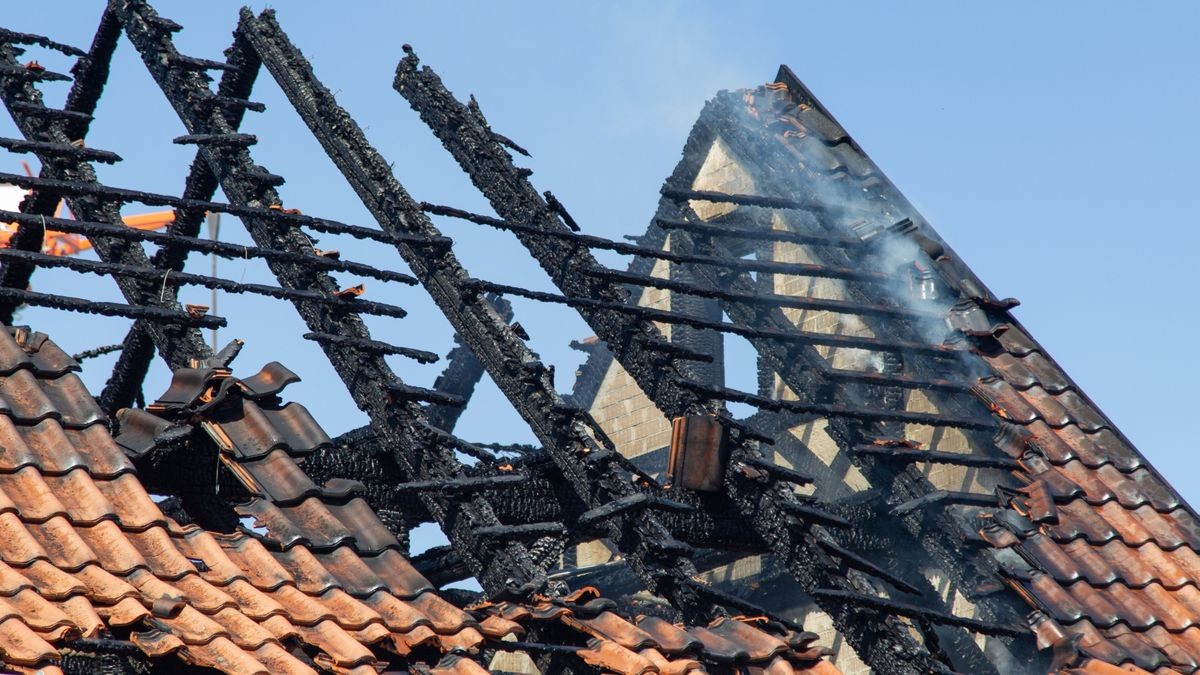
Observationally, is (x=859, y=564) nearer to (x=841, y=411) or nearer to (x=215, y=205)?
(x=841, y=411)

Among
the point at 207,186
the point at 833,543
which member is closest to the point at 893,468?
the point at 833,543

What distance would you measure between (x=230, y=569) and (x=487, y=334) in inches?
118

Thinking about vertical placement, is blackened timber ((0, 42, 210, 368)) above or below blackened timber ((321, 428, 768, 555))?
above

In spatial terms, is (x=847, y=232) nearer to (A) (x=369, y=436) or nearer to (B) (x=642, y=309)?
(B) (x=642, y=309)

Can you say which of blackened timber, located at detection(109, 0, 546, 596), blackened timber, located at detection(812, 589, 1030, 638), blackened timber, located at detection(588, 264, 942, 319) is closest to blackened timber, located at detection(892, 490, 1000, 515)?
blackened timber, located at detection(812, 589, 1030, 638)

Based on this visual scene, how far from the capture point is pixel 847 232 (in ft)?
46.0

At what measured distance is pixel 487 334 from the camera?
10500mm

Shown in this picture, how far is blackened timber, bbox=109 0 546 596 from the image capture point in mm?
9031

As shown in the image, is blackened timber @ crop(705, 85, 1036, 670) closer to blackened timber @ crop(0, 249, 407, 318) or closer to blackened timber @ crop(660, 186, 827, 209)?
blackened timber @ crop(660, 186, 827, 209)

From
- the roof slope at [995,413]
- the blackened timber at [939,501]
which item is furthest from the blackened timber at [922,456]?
the blackened timber at [939,501]

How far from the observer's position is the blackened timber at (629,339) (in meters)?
9.55

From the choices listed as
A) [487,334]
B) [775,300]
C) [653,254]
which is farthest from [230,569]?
[775,300]

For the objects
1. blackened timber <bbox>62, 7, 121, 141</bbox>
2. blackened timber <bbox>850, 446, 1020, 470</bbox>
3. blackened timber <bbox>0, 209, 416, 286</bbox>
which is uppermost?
blackened timber <bbox>62, 7, 121, 141</bbox>

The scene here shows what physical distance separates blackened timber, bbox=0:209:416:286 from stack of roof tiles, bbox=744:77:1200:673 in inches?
160
